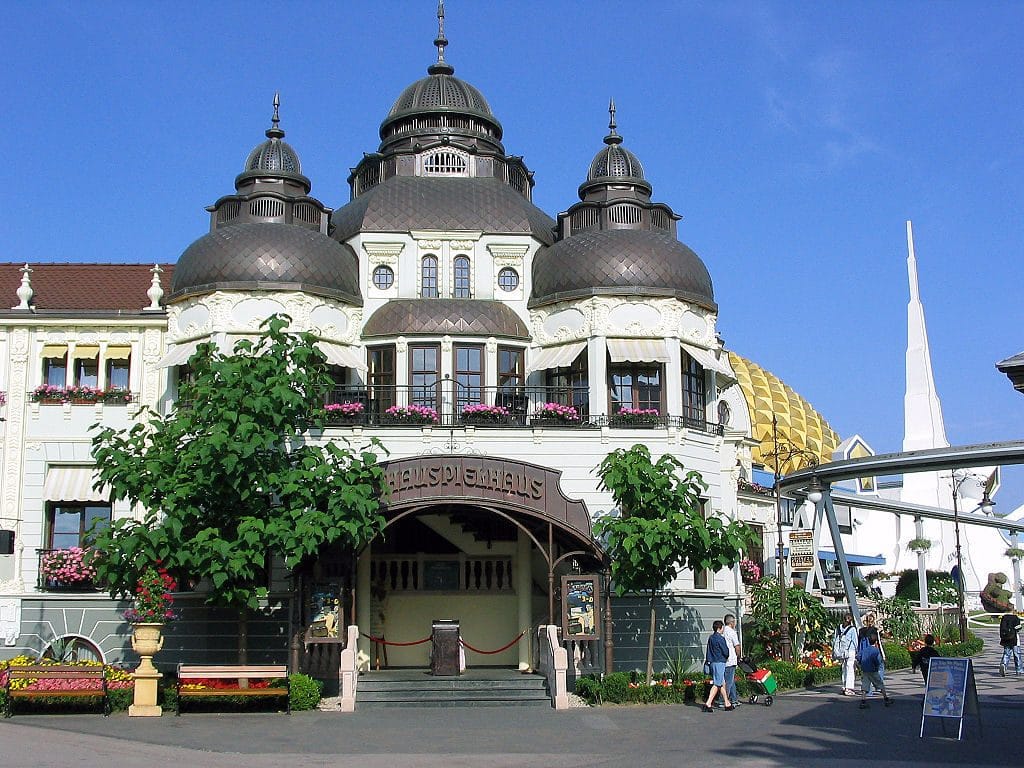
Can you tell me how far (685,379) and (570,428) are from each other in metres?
4.42

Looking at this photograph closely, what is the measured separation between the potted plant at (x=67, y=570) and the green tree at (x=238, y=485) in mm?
4772

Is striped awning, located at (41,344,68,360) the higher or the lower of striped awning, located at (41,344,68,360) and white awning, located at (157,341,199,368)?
the higher

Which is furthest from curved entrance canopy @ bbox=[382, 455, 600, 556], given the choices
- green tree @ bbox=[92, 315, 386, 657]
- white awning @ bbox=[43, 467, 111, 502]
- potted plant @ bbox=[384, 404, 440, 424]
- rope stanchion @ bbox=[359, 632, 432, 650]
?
white awning @ bbox=[43, 467, 111, 502]

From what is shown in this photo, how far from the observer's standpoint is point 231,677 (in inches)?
981

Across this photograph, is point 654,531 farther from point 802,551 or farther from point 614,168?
point 614,168

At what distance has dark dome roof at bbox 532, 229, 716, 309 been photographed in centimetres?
3294

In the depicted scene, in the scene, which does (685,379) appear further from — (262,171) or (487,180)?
(262,171)

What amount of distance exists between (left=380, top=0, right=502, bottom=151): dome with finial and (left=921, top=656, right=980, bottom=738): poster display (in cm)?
2399

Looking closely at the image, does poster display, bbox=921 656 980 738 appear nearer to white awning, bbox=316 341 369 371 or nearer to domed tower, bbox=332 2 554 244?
white awning, bbox=316 341 369 371

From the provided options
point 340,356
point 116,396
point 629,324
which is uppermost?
point 629,324

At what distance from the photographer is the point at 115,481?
2658 cm

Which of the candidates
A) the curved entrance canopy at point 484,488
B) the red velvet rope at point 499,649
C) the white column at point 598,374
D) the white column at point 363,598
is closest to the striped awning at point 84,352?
the white column at point 363,598

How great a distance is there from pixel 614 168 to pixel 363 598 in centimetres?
1516

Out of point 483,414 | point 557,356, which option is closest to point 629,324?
point 557,356
